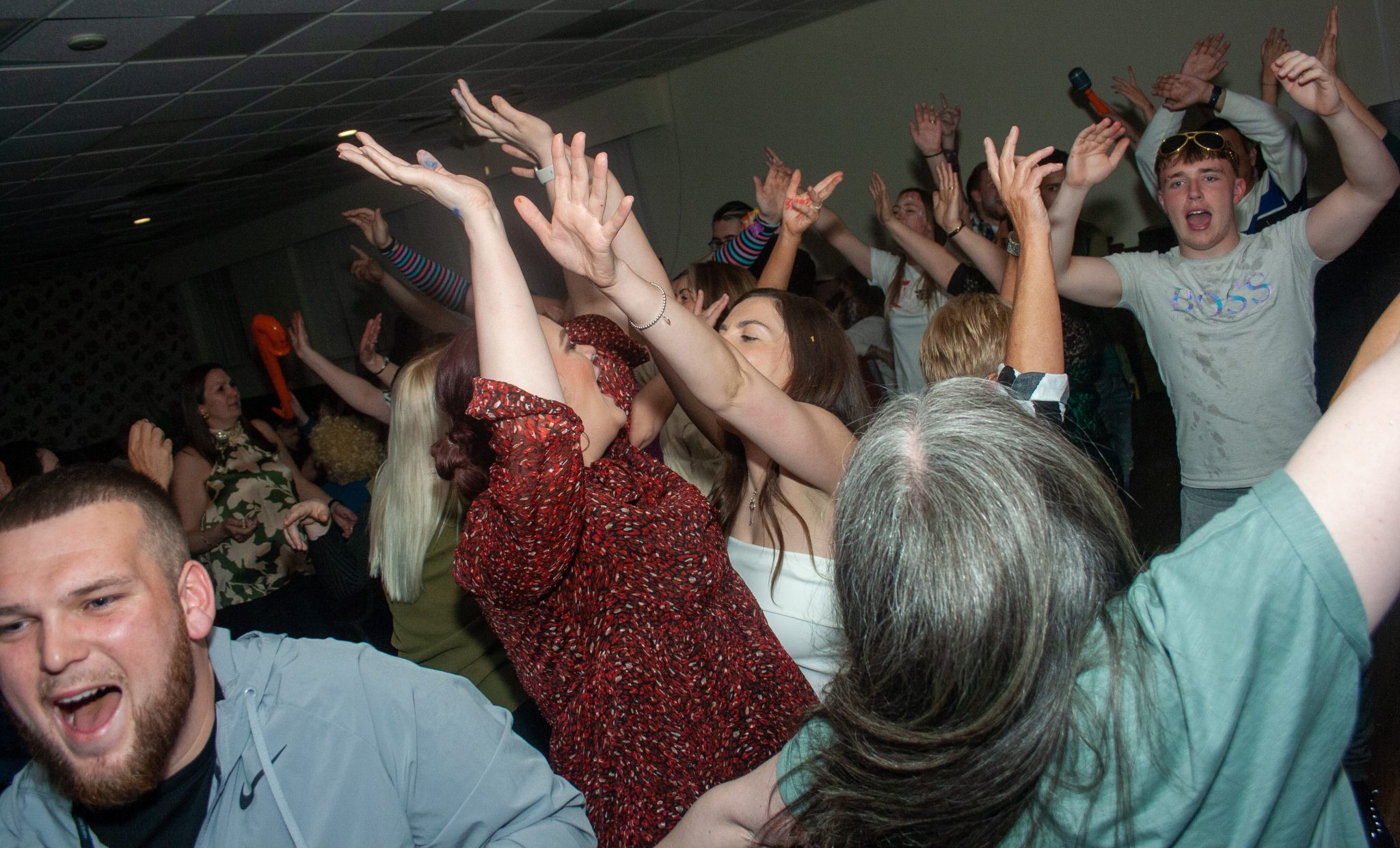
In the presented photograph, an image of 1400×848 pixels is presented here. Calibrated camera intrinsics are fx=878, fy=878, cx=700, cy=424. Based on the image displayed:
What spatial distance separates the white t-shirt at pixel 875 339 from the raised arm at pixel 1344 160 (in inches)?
84.3

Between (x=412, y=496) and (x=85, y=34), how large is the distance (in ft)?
7.27

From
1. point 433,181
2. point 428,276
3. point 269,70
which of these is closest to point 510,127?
point 433,181

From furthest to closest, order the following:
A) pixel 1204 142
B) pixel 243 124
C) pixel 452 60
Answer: pixel 243 124, pixel 452 60, pixel 1204 142

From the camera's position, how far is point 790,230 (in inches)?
91.4

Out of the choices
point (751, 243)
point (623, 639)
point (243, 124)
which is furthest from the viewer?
point (243, 124)

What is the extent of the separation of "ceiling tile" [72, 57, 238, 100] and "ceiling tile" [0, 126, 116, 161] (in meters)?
0.60

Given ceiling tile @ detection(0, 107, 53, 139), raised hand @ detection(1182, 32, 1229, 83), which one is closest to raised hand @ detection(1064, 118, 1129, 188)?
raised hand @ detection(1182, 32, 1229, 83)

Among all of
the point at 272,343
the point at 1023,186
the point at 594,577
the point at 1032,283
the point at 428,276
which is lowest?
the point at 594,577

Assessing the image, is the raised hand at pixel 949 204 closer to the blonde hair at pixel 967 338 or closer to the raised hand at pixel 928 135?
the blonde hair at pixel 967 338

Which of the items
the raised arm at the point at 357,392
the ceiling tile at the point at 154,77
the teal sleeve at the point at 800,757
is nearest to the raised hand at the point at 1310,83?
the teal sleeve at the point at 800,757

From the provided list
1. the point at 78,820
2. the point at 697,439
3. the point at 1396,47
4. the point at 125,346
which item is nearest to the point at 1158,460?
the point at 1396,47

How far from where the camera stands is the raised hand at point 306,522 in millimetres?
1913

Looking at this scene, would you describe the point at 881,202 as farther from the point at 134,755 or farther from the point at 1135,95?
the point at 134,755

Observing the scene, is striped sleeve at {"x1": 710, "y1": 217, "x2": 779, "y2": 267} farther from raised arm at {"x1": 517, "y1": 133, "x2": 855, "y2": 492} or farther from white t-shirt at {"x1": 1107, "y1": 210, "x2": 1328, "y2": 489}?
raised arm at {"x1": 517, "y1": 133, "x2": 855, "y2": 492}
